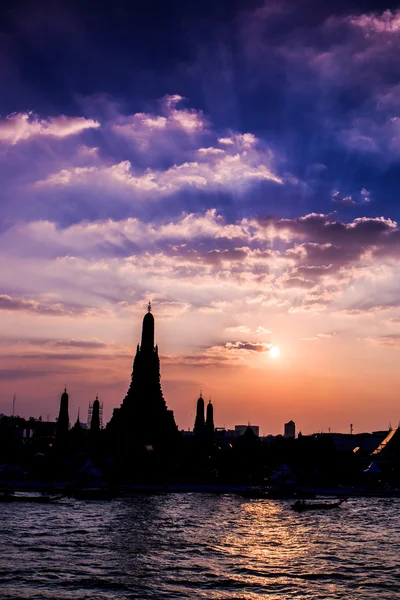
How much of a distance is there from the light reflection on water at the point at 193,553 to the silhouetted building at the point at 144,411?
42743 mm

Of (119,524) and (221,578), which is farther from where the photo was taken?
(119,524)

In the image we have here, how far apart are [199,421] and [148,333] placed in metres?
33.1

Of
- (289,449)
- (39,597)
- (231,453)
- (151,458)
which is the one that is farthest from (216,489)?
(39,597)

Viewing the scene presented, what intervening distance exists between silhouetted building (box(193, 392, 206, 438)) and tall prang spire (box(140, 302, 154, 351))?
28.2m

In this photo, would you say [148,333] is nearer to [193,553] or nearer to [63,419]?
[63,419]

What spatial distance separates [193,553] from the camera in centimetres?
5216

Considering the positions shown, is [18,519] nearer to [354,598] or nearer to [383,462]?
[354,598]

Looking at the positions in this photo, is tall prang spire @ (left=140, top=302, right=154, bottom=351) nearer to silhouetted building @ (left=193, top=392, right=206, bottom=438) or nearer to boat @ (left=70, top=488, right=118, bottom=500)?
silhouetted building @ (left=193, top=392, right=206, bottom=438)

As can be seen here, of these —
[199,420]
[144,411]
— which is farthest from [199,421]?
[144,411]

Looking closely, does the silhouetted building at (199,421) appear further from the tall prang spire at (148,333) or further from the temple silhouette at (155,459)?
the tall prang spire at (148,333)

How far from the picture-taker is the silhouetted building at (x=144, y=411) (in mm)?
129500

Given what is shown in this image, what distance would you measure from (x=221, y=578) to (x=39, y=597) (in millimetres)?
12339

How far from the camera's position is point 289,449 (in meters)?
165

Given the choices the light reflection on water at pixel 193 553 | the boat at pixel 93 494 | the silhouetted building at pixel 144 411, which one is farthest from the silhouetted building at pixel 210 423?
the light reflection on water at pixel 193 553
